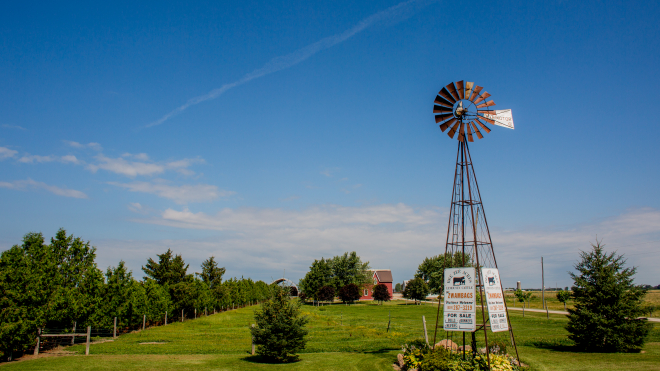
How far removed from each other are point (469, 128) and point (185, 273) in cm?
4371

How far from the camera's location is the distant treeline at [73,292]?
64.3 ft

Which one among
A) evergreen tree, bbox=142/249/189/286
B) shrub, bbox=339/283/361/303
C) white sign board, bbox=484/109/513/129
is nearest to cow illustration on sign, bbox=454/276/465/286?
white sign board, bbox=484/109/513/129

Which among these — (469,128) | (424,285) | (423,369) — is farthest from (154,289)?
(424,285)

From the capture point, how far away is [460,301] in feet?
52.0

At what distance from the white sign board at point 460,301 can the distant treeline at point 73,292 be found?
9.34 meters

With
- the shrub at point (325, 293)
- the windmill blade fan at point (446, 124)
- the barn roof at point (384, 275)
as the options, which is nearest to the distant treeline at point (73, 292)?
the windmill blade fan at point (446, 124)

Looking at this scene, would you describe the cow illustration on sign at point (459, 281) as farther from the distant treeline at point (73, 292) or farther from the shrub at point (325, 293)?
the shrub at point (325, 293)

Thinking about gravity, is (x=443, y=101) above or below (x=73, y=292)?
above

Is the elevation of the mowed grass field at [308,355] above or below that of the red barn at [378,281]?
above

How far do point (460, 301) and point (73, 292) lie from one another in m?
25.1

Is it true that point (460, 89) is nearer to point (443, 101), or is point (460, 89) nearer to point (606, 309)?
point (443, 101)

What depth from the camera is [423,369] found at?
51.3 feet

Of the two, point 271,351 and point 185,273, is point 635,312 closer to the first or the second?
point 271,351

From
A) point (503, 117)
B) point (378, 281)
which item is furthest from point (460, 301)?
point (378, 281)
